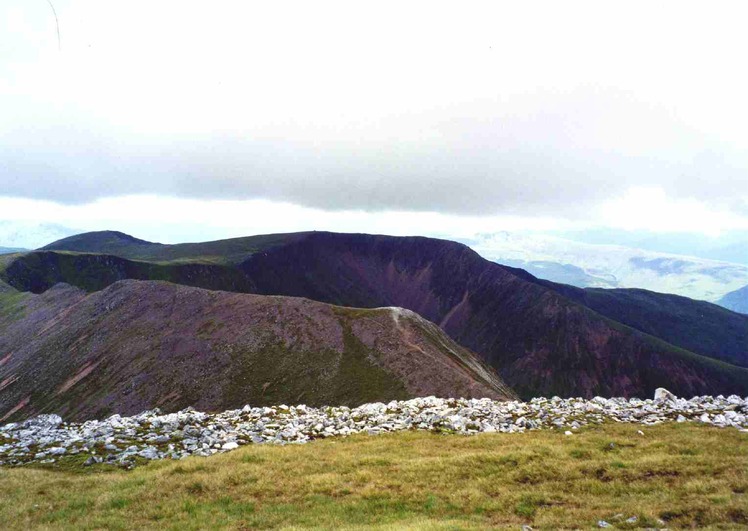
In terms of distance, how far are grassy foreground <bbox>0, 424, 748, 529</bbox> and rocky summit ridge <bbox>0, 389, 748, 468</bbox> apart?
8.29 ft

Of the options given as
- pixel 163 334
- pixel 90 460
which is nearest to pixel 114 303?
pixel 163 334

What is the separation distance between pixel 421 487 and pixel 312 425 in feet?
43.6

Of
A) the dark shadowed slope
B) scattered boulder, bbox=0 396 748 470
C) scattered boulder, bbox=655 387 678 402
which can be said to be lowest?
the dark shadowed slope

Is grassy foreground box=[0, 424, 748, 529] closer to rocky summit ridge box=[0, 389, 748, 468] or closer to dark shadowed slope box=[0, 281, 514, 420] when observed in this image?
rocky summit ridge box=[0, 389, 748, 468]

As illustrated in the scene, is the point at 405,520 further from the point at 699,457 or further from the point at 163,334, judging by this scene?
the point at 163,334

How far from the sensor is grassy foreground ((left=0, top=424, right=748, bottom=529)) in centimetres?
1541

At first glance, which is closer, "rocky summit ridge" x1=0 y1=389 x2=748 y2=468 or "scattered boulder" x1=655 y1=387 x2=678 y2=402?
"rocky summit ridge" x1=0 y1=389 x2=748 y2=468

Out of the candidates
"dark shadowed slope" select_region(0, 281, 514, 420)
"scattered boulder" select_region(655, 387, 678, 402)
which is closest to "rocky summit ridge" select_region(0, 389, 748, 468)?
"scattered boulder" select_region(655, 387, 678, 402)

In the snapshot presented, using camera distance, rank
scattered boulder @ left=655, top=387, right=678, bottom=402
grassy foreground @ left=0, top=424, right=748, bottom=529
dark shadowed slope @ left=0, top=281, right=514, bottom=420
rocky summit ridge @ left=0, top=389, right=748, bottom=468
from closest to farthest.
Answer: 1. grassy foreground @ left=0, top=424, right=748, bottom=529
2. rocky summit ridge @ left=0, top=389, right=748, bottom=468
3. scattered boulder @ left=655, top=387, right=678, bottom=402
4. dark shadowed slope @ left=0, top=281, right=514, bottom=420

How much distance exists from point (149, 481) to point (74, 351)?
298 ft

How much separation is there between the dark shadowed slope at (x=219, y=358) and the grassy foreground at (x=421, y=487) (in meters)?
43.5

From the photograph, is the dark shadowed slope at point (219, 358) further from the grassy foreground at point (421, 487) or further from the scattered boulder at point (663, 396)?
the grassy foreground at point (421, 487)

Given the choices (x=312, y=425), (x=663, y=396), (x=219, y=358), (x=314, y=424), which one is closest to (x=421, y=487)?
(x=312, y=425)

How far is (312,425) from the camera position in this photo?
30391 mm
